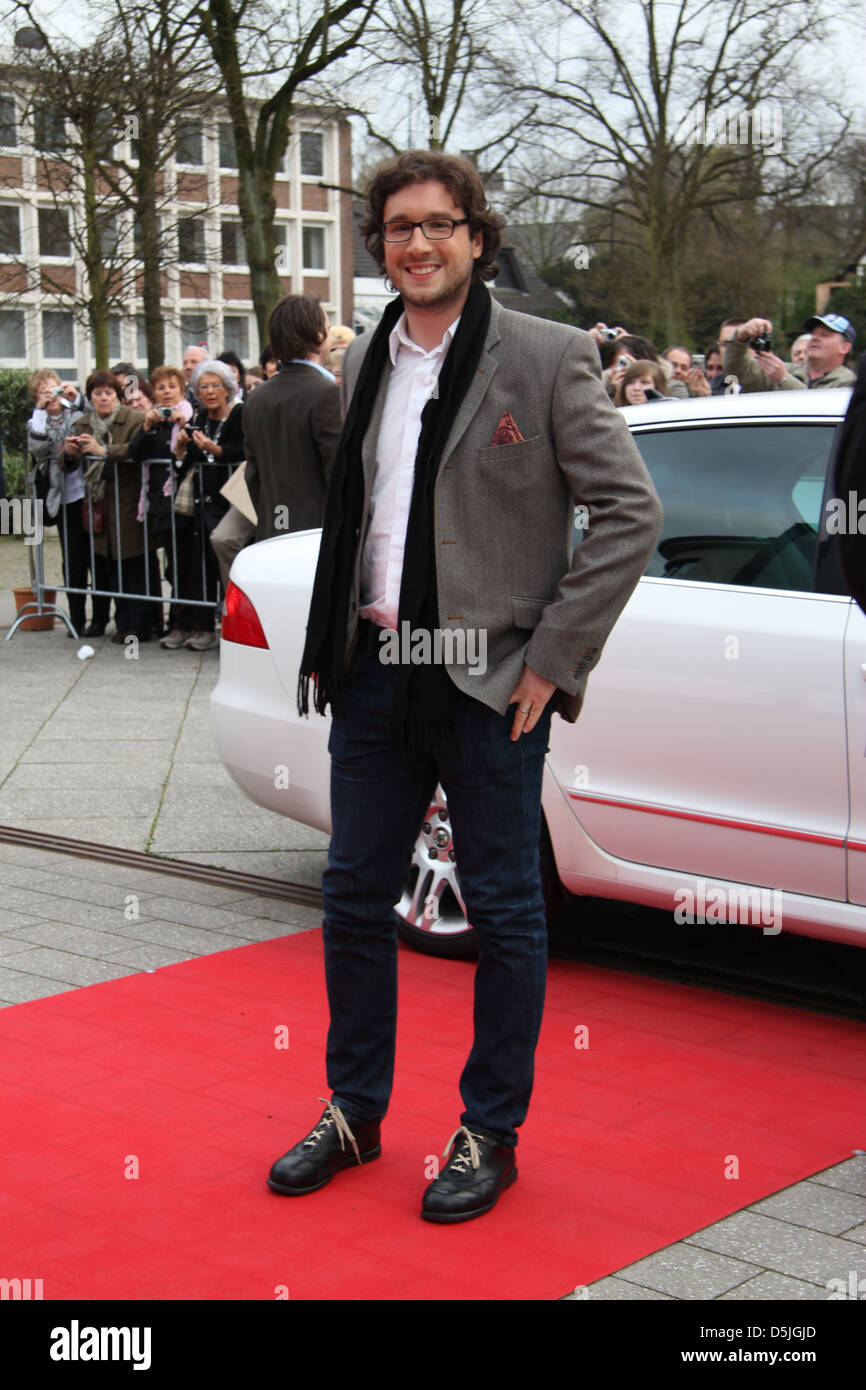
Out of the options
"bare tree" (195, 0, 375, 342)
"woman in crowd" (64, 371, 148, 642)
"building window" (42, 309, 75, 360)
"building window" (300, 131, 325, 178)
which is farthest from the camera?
"building window" (300, 131, 325, 178)

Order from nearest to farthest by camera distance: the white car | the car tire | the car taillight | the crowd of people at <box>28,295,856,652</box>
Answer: the white car < the car tire < the car taillight < the crowd of people at <box>28,295,856,652</box>

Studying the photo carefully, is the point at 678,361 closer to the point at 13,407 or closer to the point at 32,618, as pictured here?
the point at 32,618

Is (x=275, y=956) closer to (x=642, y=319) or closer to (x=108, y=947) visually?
(x=108, y=947)

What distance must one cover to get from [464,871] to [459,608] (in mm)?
552

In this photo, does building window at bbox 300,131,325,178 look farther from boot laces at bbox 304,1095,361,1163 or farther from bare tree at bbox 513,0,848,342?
boot laces at bbox 304,1095,361,1163

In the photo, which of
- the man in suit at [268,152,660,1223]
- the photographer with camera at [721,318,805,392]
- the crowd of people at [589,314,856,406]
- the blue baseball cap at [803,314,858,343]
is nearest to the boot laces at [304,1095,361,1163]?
the man in suit at [268,152,660,1223]

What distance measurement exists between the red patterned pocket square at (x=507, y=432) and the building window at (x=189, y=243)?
906 inches

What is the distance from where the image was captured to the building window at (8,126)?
2233 cm

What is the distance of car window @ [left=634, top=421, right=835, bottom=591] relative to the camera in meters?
4.53

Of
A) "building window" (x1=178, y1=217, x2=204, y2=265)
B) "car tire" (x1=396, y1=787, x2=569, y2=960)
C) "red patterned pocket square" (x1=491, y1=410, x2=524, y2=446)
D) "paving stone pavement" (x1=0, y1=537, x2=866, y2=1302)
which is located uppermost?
"building window" (x1=178, y1=217, x2=204, y2=265)

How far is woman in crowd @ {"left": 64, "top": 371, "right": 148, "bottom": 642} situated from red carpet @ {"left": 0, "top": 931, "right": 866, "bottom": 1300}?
7.32 meters

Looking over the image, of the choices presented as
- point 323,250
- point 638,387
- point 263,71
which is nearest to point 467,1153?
point 638,387

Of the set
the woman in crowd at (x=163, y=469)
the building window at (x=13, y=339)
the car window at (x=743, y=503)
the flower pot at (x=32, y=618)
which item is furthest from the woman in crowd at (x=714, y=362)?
the building window at (x=13, y=339)

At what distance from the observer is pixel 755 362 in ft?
29.5
